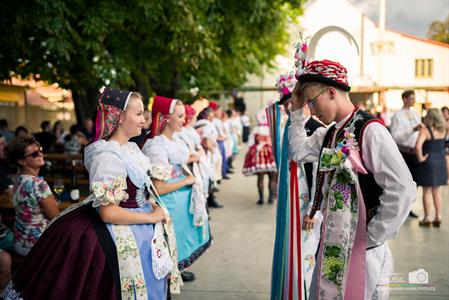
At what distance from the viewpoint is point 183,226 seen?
4.10 metres

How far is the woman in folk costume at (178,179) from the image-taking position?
13.0 feet

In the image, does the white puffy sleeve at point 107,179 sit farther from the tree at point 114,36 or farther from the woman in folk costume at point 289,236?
the tree at point 114,36

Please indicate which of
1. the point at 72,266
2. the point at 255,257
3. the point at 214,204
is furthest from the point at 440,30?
the point at 72,266

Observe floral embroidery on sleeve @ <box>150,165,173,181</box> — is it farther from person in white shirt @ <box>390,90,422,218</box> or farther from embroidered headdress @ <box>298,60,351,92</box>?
person in white shirt @ <box>390,90,422,218</box>

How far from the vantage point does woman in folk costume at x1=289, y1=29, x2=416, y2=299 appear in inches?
84.1

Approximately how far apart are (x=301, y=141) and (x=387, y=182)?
1009mm

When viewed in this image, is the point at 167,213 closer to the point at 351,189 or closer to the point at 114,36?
the point at 351,189

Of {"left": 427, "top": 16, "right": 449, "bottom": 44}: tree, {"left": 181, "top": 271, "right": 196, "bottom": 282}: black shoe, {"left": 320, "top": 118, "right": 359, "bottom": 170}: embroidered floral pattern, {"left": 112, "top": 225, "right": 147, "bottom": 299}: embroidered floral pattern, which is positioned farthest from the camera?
{"left": 427, "top": 16, "right": 449, "bottom": 44}: tree

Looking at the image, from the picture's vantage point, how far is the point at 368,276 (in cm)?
231

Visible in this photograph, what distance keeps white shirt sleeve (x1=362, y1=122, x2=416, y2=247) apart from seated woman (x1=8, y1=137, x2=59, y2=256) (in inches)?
96.4

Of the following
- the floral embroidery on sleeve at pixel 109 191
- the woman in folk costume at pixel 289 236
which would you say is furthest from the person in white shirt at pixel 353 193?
the floral embroidery on sleeve at pixel 109 191

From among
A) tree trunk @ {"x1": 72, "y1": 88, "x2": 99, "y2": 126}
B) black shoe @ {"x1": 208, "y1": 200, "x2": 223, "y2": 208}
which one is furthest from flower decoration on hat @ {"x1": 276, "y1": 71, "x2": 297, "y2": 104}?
tree trunk @ {"x1": 72, "y1": 88, "x2": 99, "y2": 126}

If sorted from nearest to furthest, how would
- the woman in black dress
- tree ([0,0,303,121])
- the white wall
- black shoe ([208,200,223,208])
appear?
tree ([0,0,303,121]) → the woman in black dress → black shoe ([208,200,223,208]) → the white wall

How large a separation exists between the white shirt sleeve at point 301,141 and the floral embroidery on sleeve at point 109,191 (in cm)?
119
